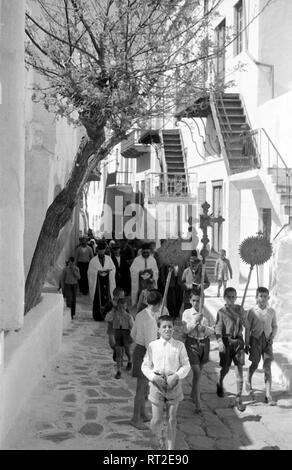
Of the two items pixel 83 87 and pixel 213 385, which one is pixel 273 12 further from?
pixel 213 385

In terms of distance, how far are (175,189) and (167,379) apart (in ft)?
49.2

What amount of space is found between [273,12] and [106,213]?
15.2m

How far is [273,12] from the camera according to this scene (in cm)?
1483

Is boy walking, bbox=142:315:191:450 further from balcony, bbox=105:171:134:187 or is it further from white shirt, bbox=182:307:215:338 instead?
balcony, bbox=105:171:134:187

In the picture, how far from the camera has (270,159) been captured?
46.8ft

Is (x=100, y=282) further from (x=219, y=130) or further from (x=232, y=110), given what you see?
(x=232, y=110)

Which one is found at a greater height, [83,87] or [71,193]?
[83,87]

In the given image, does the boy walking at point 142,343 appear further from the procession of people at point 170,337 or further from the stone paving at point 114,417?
the stone paving at point 114,417

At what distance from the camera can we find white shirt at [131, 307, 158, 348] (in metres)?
6.31

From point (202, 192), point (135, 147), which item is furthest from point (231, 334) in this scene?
point (135, 147)

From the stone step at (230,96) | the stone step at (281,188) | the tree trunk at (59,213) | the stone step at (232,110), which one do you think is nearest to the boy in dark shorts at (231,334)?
the tree trunk at (59,213)

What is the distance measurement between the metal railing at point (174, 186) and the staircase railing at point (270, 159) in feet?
16.6

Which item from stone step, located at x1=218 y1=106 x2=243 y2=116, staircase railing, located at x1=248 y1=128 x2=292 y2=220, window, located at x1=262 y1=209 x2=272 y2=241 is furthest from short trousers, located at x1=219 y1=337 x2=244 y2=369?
stone step, located at x1=218 y1=106 x2=243 y2=116
